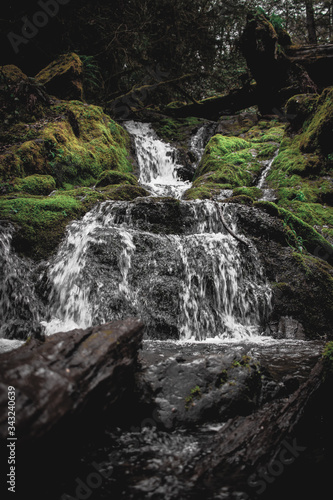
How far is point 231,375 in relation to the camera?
2.67m

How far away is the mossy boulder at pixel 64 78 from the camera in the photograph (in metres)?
12.2

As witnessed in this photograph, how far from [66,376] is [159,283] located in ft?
12.3

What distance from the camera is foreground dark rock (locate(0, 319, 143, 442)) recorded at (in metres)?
1.43

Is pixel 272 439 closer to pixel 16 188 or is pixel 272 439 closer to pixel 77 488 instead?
pixel 77 488

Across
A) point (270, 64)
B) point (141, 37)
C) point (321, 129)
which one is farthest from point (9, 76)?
point (270, 64)

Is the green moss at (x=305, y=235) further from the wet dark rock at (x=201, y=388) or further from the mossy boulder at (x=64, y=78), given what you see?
the mossy boulder at (x=64, y=78)

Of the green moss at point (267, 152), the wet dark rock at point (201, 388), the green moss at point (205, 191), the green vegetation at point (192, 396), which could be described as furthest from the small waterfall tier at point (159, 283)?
the green moss at point (267, 152)

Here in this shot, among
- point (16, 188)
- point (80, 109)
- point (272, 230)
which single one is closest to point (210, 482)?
point (272, 230)

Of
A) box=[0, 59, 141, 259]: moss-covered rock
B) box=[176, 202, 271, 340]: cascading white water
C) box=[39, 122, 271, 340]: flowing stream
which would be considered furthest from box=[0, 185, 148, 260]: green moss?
box=[176, 202, 271, 340]: cascading white water

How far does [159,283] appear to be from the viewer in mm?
5438

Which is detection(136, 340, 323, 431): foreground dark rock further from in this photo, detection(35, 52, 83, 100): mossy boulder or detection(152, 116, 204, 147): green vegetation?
detection(152, 116, 204, 147): green vegetation

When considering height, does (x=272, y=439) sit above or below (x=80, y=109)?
below

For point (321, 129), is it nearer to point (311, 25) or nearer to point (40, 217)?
point (40, 217)

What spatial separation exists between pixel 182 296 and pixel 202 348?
1430mm
